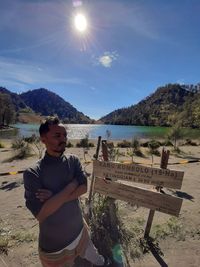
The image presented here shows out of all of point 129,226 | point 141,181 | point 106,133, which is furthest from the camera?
point 106,133

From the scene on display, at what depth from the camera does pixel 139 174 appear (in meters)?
4.95

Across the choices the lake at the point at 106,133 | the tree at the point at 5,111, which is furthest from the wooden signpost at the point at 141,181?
the tree at the point at 5,111

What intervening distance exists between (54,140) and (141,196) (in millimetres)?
2845

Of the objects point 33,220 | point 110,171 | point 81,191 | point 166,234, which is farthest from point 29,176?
point 33,220

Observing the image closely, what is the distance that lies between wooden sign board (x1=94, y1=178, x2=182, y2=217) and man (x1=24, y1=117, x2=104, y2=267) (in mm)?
2413

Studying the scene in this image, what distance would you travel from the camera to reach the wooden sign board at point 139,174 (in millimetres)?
4746

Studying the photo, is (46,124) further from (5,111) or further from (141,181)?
(5,111)

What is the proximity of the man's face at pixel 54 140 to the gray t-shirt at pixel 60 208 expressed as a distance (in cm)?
6

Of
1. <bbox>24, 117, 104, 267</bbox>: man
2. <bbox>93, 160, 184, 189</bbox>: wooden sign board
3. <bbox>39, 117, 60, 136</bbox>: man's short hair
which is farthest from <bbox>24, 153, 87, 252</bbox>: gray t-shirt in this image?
<bbox>93, 160, 184, 189</bbox>: wooden sign board

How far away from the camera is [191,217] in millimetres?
6582

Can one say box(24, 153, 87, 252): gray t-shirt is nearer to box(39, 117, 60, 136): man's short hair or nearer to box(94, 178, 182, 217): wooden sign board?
box(39, 117, 60, 136): man's short hair

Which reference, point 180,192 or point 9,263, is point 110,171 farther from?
point 180,192

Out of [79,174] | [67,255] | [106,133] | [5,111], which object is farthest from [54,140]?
[5,111]

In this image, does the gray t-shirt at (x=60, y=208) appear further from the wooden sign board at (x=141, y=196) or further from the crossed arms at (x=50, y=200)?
the wooden sign board at (x=141, y=196)
